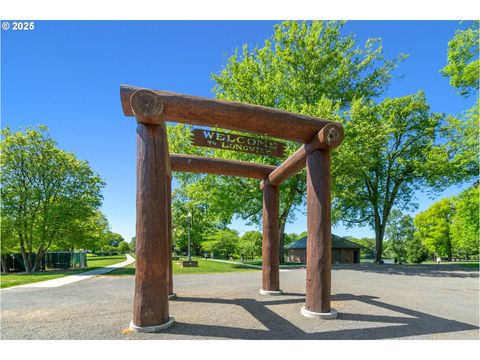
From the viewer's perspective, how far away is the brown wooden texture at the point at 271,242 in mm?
8555

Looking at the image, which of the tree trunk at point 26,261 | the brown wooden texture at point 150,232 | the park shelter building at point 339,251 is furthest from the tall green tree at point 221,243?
the brown wooden texture at point 150,232

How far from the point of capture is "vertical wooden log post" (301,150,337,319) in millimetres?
5887

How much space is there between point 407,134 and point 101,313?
29.8 metres

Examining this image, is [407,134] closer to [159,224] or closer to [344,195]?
[344,195]

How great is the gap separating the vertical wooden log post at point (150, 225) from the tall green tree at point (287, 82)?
15.0 m

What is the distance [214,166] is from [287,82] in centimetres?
1647

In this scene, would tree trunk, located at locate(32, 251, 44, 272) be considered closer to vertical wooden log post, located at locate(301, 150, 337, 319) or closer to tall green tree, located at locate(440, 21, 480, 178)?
vertical wooden log post, located at locate(301, 150, 337, 319)

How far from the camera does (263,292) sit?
8.53 metres

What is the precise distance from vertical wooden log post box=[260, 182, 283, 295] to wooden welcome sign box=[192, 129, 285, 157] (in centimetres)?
181

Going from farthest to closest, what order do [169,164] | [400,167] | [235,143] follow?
[400,167] < [169,164] < [235,143]

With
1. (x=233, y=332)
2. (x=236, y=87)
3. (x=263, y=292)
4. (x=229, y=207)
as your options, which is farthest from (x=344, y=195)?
(x=233, y=332)

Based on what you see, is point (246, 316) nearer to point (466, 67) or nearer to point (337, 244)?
point (466, 67)

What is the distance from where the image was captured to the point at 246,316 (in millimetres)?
5996

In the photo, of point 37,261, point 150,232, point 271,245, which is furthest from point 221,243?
point 150,232
